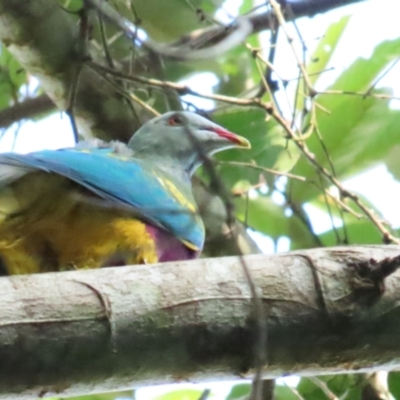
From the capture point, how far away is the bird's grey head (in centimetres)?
234

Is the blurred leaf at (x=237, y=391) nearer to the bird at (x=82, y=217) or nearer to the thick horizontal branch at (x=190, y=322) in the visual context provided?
the bird at (x=82, y=217)

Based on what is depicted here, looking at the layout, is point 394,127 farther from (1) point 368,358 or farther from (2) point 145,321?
(2) point 145,321

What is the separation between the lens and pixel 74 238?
1.87 m

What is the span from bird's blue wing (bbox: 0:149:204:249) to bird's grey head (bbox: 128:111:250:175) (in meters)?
0.25

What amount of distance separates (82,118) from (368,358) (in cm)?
138

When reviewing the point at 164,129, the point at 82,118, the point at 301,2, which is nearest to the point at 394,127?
the point at 301,2

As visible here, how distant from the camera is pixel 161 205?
1.99 metres

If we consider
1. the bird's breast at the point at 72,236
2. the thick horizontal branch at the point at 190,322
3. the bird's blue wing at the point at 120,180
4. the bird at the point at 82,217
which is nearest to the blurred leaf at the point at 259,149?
the bird's blue wing at the point at 120,180

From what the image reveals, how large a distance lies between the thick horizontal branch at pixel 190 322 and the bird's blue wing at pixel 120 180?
476mm

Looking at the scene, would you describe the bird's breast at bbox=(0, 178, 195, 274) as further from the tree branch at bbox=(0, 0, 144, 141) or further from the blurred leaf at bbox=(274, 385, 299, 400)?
the blurred leaf at bbox=(274, 385, 299, 400)

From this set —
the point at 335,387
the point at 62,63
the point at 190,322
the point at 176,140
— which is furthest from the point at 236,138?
the point at 190,322

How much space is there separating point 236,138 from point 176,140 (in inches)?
10.1

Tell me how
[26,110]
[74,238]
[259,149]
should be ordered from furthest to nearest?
[26,110] → [259,149] → [74,238]

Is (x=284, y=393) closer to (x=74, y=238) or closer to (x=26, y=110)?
(x=74, y=238)
